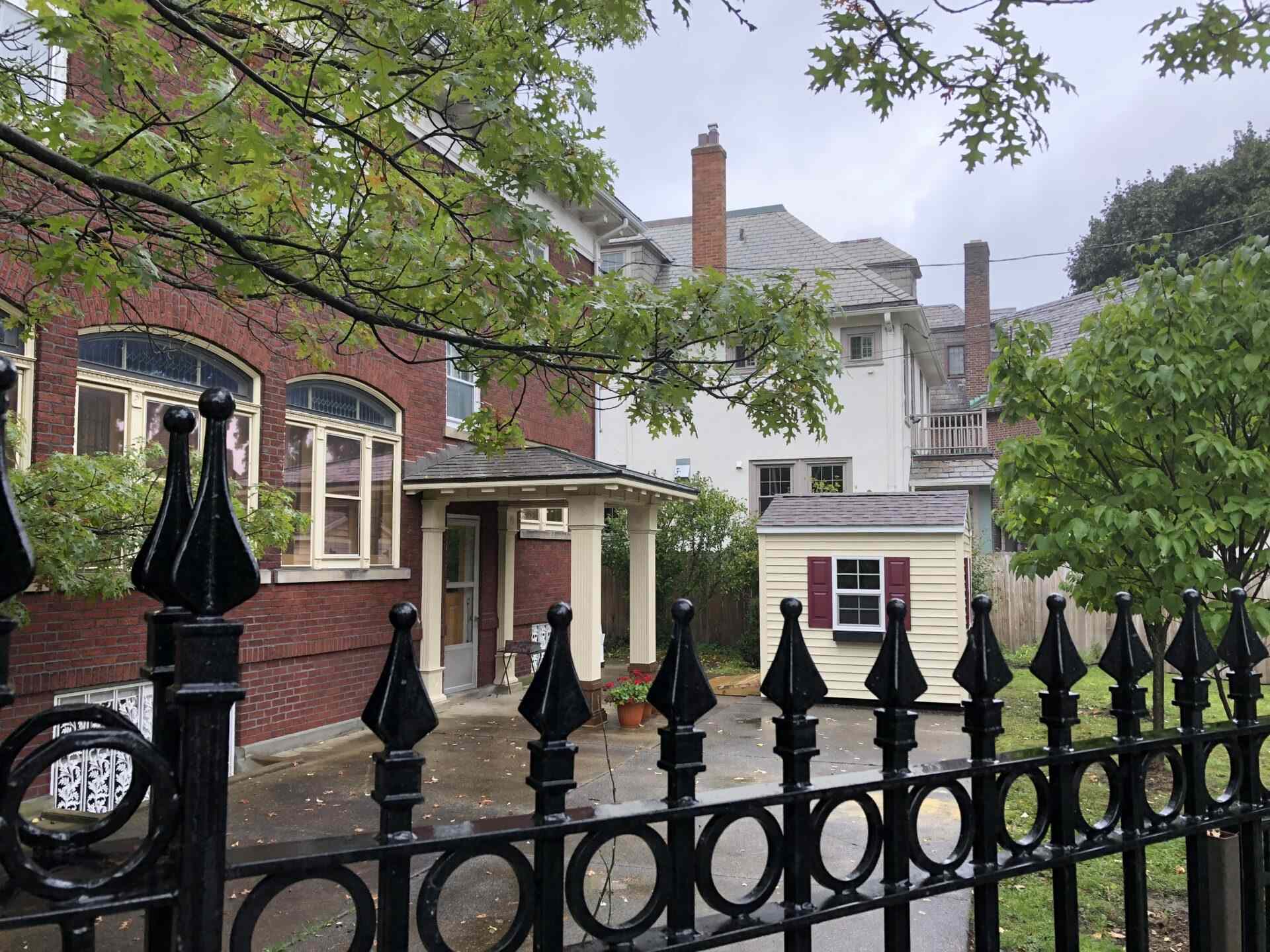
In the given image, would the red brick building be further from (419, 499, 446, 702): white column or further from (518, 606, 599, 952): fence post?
(518, 606, 599, 952): fence post

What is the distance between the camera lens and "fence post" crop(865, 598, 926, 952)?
5.17 feet

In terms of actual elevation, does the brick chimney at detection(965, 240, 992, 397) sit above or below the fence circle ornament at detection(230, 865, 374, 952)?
above

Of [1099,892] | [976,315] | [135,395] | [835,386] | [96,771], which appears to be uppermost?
[976,315]

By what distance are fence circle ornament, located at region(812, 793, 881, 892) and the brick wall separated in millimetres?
2920

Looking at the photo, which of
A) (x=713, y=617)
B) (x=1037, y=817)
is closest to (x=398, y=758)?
(x=1037, y=817)

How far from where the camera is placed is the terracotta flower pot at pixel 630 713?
10.5 meters

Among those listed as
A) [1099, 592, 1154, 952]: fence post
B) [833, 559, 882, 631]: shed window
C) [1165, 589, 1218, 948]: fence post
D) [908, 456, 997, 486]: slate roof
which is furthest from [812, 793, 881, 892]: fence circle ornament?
[908, 456, 997, 486]: slate roof

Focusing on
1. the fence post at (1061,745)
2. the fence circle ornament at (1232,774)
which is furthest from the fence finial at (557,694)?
the fence circle ornament at (1232,774)

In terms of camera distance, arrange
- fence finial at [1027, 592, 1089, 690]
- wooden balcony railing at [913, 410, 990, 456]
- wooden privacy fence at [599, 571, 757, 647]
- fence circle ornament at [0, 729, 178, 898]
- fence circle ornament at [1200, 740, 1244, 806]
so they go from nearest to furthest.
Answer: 1. fence circle ornament at [0, 729, 178, 898]
2. fence finial at [1027, 592, 1089, 690]
3. fence circle ornament at [1200, 740, 1244, 806]
4. wooden privacy fence at [599, 571, 757, 647]
5. wooden balcony railing at [913, 410, 990, 456]

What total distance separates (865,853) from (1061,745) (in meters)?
0.57

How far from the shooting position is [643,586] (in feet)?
A: 40.9

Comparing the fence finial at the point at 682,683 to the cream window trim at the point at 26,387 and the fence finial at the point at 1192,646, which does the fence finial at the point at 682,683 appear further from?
the cream window trim at the point at 26,387

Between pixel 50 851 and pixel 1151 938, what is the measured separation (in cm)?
507

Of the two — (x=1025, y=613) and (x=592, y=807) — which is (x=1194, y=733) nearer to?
(x=592, y=807)
